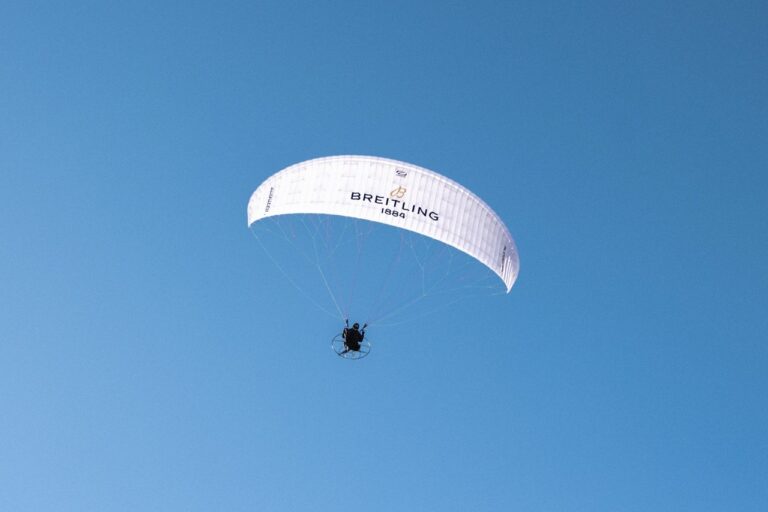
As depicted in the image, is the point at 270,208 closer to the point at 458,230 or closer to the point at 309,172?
the point at 309,172

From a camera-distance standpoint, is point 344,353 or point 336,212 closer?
point 336,212

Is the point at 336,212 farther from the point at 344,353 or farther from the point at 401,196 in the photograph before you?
the point at 344,353

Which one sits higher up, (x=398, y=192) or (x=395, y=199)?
(x=398, y=192)

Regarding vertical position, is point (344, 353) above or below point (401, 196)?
below

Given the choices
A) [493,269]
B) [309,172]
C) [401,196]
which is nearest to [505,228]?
[493,269]
